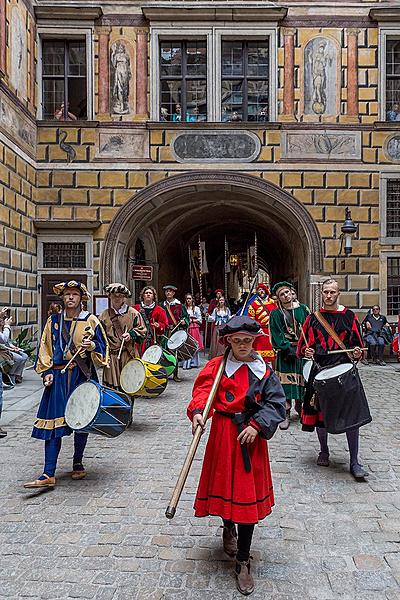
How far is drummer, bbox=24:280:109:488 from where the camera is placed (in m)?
4.59

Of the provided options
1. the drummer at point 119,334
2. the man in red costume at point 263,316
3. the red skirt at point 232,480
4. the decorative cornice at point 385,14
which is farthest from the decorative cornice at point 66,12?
the red skirt at point 232,480

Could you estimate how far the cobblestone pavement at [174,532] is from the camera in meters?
3.06

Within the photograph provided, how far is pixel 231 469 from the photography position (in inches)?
121

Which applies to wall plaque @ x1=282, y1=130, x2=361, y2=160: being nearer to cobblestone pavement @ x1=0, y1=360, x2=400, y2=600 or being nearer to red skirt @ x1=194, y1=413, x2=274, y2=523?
cobblestone pavement @ x1=0, y1=360, x2=400, y2=600

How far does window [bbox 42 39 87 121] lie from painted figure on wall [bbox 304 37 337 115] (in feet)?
17.3

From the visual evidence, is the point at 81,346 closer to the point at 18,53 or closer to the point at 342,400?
the point at 342,400

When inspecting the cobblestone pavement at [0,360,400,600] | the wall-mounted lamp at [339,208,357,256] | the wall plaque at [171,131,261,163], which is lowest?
the cobblestone pavement at [0,360,400,600]

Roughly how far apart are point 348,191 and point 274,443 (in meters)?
8.68

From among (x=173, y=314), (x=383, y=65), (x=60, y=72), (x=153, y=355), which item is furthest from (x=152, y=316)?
(x=383, y=65)

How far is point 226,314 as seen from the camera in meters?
13.6

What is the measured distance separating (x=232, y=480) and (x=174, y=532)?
0.98 meters

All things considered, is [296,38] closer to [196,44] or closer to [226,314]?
[196,44]

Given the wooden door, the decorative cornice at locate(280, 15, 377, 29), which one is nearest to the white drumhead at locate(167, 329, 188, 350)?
the wooden door

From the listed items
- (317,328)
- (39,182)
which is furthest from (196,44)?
(317,328)
